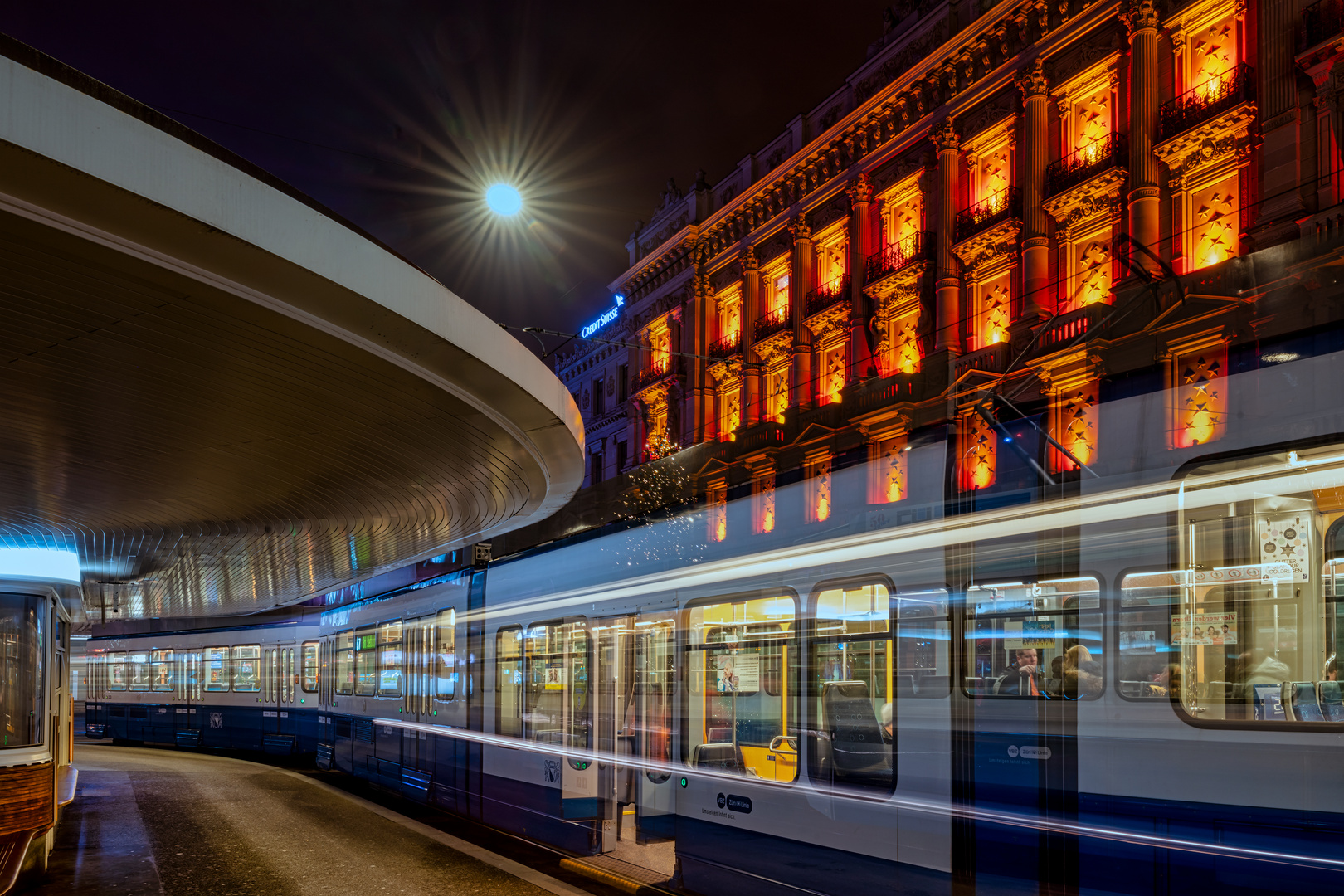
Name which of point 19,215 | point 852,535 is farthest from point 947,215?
point 19,215

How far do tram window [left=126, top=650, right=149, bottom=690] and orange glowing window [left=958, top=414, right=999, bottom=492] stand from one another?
91.9 feet

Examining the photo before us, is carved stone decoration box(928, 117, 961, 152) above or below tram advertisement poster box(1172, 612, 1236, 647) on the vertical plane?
above

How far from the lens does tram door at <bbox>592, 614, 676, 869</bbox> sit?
8.45 m

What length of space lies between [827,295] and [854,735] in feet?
100

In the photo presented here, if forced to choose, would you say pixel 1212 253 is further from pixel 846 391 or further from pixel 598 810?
pixel 598 810

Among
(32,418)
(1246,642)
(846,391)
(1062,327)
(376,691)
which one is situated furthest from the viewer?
(846,391)

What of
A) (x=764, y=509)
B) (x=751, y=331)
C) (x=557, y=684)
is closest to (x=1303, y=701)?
(x=764, y=509)

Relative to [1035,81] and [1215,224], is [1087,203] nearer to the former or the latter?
[1215,224]

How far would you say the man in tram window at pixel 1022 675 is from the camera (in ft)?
17.3

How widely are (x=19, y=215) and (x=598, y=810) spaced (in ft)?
23.8

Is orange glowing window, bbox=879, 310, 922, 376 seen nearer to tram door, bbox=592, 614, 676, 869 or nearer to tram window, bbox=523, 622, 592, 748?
tram window, bbox=523, 622, 592, 748

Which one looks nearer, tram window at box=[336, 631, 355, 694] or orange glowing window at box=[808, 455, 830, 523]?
orange glowing window at box=[808, 455, 830, 523]

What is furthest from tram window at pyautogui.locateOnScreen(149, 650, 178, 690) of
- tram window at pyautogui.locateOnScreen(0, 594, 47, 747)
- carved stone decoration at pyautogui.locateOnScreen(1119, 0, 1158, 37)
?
carved stone decoration at pyautogui.locateOnScreen(1119, 0, 1158, 37)

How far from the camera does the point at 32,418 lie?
7742 millimetres
